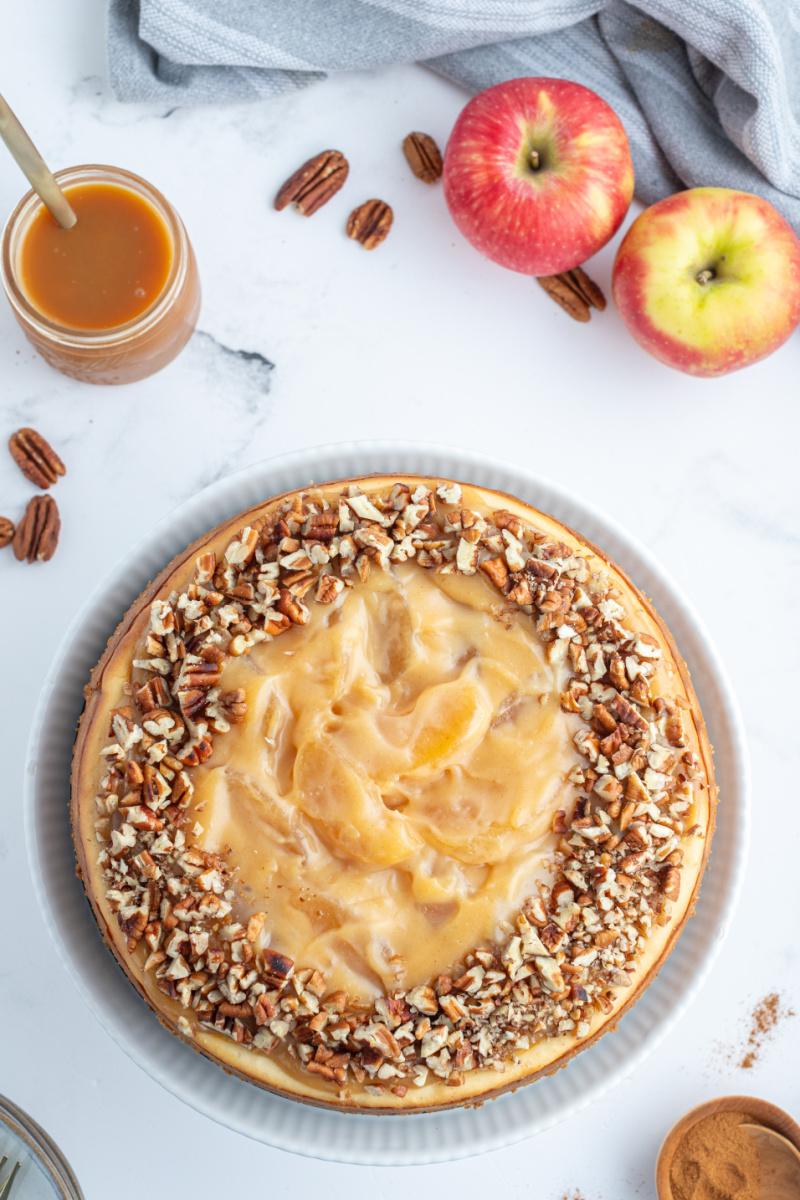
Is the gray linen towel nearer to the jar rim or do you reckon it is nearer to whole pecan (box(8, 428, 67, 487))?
the jar rim

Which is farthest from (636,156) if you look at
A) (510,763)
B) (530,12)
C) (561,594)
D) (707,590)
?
(510,763)

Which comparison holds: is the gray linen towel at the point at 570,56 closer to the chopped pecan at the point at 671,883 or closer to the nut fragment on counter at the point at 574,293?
the nut fragment on counter at the point at 574,293

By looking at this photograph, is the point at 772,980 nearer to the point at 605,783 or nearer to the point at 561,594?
the point at 605,783

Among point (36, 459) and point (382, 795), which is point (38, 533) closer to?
point (36, 459)

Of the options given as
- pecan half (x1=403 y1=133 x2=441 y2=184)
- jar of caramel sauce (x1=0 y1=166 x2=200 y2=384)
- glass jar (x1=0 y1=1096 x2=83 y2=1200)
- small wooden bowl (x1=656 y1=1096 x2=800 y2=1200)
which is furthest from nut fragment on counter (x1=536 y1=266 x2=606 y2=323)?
glass jar (x1=0 y1=1096 x2=83 y2=1200)

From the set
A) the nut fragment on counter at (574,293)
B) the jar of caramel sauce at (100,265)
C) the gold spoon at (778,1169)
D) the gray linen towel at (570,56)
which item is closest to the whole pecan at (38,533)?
the jar of caramel sauce at (100,265)

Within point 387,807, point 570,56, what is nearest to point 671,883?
point 387,807
